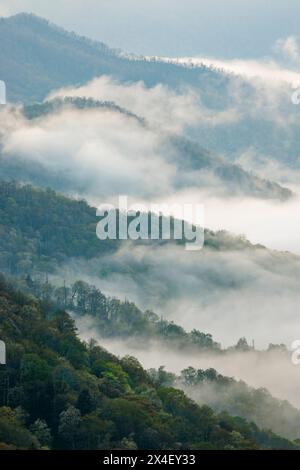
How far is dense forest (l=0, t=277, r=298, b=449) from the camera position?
Result: 111750mm

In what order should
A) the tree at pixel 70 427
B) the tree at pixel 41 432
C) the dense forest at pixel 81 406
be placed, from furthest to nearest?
the dense forest at pixel 81 406 → the tree at pixel 70 427 → the tree at pixel 41 432

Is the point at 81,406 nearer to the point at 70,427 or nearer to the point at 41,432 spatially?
the point at 70,427

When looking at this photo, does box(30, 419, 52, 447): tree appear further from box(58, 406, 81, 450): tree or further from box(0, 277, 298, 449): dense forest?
box(58, 406, 81, 450): tree

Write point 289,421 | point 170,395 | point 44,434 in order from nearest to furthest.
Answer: point 44,434 → point 170,395 → point 289,421

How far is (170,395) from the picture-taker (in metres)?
140

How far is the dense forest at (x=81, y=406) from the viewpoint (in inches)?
4400

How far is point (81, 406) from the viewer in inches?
4646

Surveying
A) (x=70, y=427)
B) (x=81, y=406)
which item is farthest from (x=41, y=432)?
(x=81, y=406)

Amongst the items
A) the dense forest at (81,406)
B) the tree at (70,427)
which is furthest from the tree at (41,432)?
the tree at (70,427)

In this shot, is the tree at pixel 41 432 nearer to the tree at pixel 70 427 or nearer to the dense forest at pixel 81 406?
the dense forest at pixel 81 406

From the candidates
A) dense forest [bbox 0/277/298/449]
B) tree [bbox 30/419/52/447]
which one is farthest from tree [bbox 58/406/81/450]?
tree [bbox 30/419/52/447]
